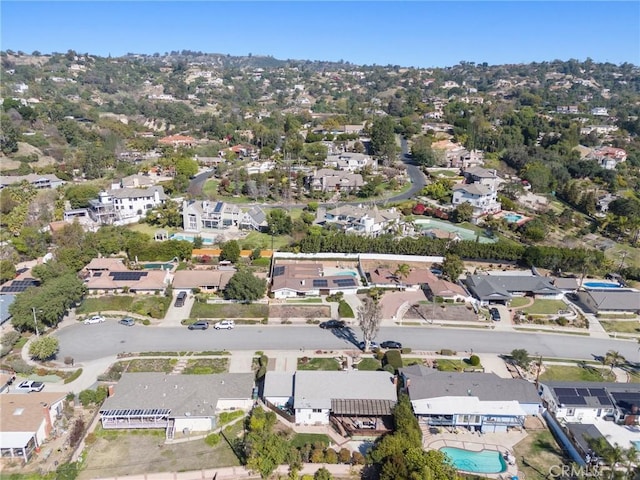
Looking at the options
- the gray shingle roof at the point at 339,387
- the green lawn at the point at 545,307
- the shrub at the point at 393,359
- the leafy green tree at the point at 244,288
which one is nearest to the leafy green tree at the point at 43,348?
the leafy green tree at the point at 244,288

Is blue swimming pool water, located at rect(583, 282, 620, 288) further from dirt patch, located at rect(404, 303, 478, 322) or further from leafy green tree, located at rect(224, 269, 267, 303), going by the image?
leafy green tree, located at rect(224, 269, 267, 303)

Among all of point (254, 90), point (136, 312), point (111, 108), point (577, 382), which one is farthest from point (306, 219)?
point (254, 90)

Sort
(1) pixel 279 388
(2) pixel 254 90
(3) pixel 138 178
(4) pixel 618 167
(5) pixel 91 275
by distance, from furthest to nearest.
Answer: (2) pixel 254 90, (4) pixel 618 167, (3) pixel 138 178, (5) pixel 91 275, (1) pixel 279 388

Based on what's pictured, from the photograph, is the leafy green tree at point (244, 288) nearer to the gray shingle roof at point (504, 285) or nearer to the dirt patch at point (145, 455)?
the dirt patch at point (145, 455)

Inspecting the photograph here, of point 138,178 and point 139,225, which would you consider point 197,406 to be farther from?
point 138,178

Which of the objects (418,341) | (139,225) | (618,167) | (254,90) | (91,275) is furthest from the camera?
(254,90)

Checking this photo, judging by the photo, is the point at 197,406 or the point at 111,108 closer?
the point at 197,406
